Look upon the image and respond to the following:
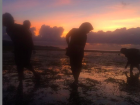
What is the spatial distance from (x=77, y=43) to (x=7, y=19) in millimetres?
2034

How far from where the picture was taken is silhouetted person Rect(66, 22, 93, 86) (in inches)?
185

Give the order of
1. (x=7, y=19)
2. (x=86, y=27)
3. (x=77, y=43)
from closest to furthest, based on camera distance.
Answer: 1. (x=7, y=19)
2. (x=86, y=27)
3. (x=77, y=43)

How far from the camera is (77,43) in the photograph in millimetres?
4797

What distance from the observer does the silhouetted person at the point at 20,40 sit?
4288mm

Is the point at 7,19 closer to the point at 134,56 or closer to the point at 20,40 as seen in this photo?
the point at 20,40

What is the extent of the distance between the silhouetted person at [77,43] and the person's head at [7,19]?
62.8 inches

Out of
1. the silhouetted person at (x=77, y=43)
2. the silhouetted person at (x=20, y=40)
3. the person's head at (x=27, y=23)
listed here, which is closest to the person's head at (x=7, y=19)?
the silhouetted person at (x=20, y=40)

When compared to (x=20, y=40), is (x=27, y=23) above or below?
above

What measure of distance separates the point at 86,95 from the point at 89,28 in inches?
77.0

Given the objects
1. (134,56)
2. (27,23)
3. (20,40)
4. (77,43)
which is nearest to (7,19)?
(27,23)

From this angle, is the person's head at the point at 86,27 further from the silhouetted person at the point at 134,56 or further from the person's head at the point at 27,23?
the silhouetted person at the point at 134,56

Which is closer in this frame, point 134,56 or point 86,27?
point 86,27

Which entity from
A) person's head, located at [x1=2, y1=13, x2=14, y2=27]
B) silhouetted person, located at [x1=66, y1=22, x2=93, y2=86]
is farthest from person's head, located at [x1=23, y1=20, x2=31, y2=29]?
silhouetted person, located at [x1=66, y1=22, x2=93, y2=86]

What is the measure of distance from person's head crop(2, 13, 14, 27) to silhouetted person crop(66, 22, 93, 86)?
160cm
